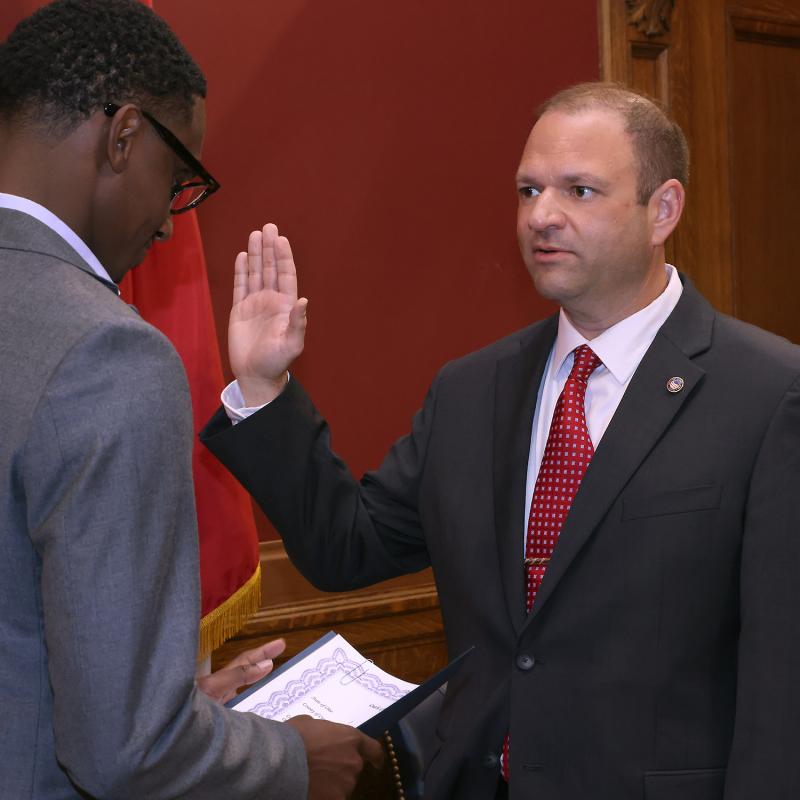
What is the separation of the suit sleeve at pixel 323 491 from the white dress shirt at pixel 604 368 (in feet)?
0.77

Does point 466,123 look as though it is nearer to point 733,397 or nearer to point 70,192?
point 733,397

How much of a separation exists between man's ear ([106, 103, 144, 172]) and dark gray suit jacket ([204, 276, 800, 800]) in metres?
0.85

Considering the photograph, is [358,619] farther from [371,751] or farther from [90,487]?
[90,487]

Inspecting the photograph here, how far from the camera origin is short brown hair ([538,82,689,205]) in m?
1.93

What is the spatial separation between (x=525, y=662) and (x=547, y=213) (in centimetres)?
75

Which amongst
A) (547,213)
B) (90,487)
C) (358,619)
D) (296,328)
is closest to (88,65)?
(90,487)

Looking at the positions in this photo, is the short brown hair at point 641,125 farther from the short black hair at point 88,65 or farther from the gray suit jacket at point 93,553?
the gray suit jacket at point 93,553

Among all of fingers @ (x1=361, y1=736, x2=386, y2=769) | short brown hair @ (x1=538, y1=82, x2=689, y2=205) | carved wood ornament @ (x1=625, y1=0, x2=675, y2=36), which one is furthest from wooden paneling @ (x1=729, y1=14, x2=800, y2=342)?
fingers @ (x1=361, y1=736, x2=386, y2=769)

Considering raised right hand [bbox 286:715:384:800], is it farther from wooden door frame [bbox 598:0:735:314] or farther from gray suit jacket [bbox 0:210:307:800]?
wooden door frame [bbox 598:0:735:314]

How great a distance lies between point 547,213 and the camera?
1.88 m

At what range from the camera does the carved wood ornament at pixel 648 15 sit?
348 cm

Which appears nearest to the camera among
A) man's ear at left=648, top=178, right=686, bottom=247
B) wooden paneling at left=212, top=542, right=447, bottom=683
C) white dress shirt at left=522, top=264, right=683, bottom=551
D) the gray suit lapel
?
the gray suit lapel

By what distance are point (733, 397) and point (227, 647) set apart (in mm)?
1622

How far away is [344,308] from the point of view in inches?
120
